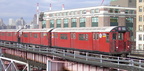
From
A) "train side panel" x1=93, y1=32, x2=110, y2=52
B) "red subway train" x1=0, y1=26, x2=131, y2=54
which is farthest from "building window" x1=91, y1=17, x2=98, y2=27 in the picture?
"train side panel" x1=93, y1=32, x2=110, y2=52

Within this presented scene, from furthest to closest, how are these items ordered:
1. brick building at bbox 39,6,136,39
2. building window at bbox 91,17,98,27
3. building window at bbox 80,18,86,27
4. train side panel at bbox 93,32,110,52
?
building window at bbox 80,18,86,27
building window at bbox 91,17,98,27
brick building at bbox 39,6,136,39
train side panel at bbox 93,32,110,52

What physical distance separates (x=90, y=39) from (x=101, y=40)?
6.78ft

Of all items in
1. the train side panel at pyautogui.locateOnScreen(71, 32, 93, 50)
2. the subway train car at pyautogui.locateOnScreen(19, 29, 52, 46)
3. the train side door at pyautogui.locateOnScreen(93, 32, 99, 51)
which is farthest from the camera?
the subway train car at pyautogui.locateOnScreen(19, 29, 52, 46)

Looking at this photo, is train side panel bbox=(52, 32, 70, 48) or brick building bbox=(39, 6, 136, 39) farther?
brick building bbox=(39, 6, 136, 39)

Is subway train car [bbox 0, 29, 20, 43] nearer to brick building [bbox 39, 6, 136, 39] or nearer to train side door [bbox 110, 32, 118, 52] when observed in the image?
brick building [bbox 39, 6, 136, 39]

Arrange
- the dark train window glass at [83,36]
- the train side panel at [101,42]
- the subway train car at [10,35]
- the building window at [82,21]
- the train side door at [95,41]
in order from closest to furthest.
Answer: the train side panel at [101,42], the train side door at [95,41], the dark train window glass at [83,36], the subway train car at [10,35], the building window at [82,21]

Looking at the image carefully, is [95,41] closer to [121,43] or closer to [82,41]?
[82,41]

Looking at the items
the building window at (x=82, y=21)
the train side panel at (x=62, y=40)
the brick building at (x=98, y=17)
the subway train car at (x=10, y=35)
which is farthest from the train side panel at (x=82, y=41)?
the building window at (x=82, y=21)

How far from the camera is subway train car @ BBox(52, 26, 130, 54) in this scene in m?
23.5

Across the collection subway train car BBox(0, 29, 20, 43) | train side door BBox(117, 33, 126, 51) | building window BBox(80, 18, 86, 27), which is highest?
building window BBox(80, 18, 86, 27)

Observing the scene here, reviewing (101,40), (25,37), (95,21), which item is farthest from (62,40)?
(95,21)

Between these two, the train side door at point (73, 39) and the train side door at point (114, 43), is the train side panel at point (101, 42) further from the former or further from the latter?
the train side door at point (73, 39)

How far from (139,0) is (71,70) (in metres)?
43.9

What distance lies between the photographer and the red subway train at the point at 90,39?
23594mm
